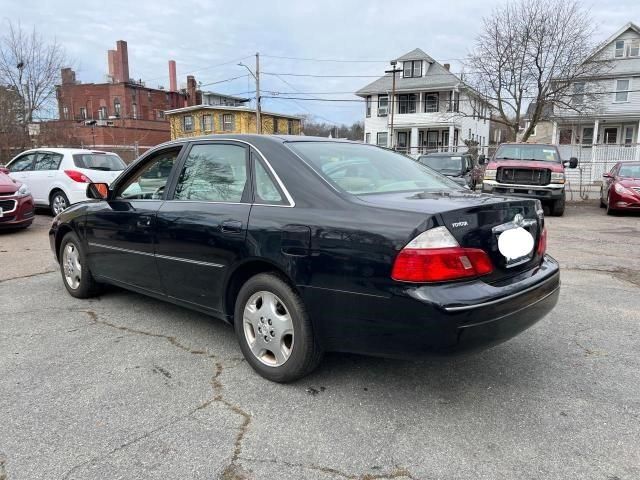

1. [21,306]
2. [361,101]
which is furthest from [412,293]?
[361,101]

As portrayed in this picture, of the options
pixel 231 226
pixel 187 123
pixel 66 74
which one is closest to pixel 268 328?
pixel 231 226

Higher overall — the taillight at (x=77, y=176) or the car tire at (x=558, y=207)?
the taillight at (x=77, y=176)

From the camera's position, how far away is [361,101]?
39250 millimetres

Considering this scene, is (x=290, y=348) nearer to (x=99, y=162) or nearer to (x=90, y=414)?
(x=90, y=414)

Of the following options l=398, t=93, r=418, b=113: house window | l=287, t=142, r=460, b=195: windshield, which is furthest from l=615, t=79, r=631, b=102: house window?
l=287, t=142, r=460, b=195: windshield

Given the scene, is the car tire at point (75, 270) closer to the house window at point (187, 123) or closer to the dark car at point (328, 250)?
the dark car at point (328, 250)

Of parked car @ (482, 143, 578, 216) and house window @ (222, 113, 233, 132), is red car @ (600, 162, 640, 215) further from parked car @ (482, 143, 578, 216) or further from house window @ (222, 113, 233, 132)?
house window @ (222, 113, 233, 132)

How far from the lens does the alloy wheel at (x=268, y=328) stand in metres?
3.00

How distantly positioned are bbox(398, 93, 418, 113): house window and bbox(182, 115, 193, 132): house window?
1912 centimetres

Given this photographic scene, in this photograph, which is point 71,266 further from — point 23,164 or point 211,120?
point 211,120

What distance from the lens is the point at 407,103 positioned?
3888cm

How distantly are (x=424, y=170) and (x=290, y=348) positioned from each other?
186cm

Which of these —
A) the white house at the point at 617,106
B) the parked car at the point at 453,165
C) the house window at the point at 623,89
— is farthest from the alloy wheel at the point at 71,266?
the house window at the point at 623,89

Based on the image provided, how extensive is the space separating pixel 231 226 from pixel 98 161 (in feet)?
29.8
